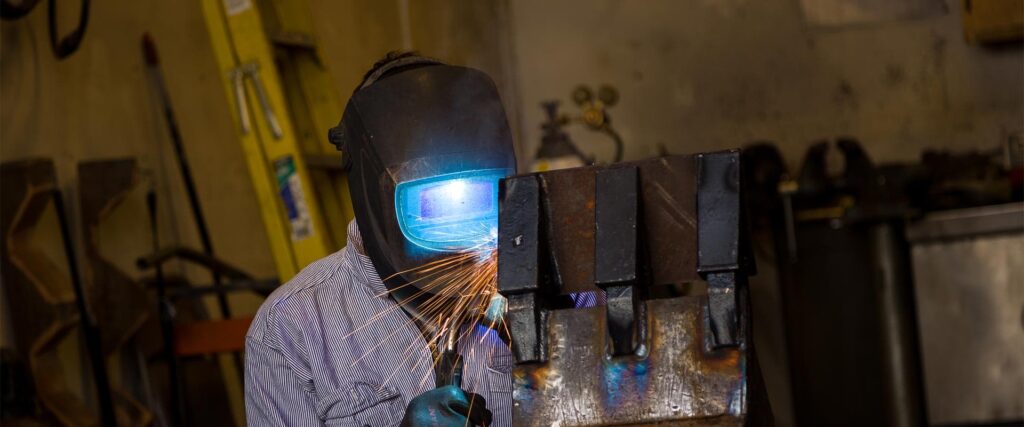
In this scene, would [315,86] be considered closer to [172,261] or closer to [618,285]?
[172,261]

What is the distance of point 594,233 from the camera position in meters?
1.79

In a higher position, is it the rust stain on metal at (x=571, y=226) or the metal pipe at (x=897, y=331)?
the rust stain on metal at (x=571, y=226)

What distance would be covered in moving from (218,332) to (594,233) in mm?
2369

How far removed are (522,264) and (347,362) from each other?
0.52 m

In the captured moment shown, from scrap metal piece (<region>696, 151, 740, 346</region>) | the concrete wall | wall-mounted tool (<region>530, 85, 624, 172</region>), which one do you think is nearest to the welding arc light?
scrap metal piece (<region>696, 151, 740, 346</region>)

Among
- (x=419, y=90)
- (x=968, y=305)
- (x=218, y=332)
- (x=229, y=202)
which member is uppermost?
(x=419, y=90)

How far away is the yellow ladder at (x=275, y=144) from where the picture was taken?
3.81 m

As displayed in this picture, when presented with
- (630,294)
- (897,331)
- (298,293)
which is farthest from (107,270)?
(897,331)

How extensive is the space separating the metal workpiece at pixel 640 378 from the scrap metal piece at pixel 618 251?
31 mm

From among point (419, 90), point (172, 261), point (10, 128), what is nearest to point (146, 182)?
point (172, 261)

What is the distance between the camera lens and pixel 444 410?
1.84 m

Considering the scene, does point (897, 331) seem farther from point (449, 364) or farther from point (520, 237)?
point (520, 237)

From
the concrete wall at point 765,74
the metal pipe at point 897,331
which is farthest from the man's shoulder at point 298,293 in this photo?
the concrete wall at point 765,74

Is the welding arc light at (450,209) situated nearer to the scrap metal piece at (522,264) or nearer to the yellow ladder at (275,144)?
the scrap metal piece at (522,264)
